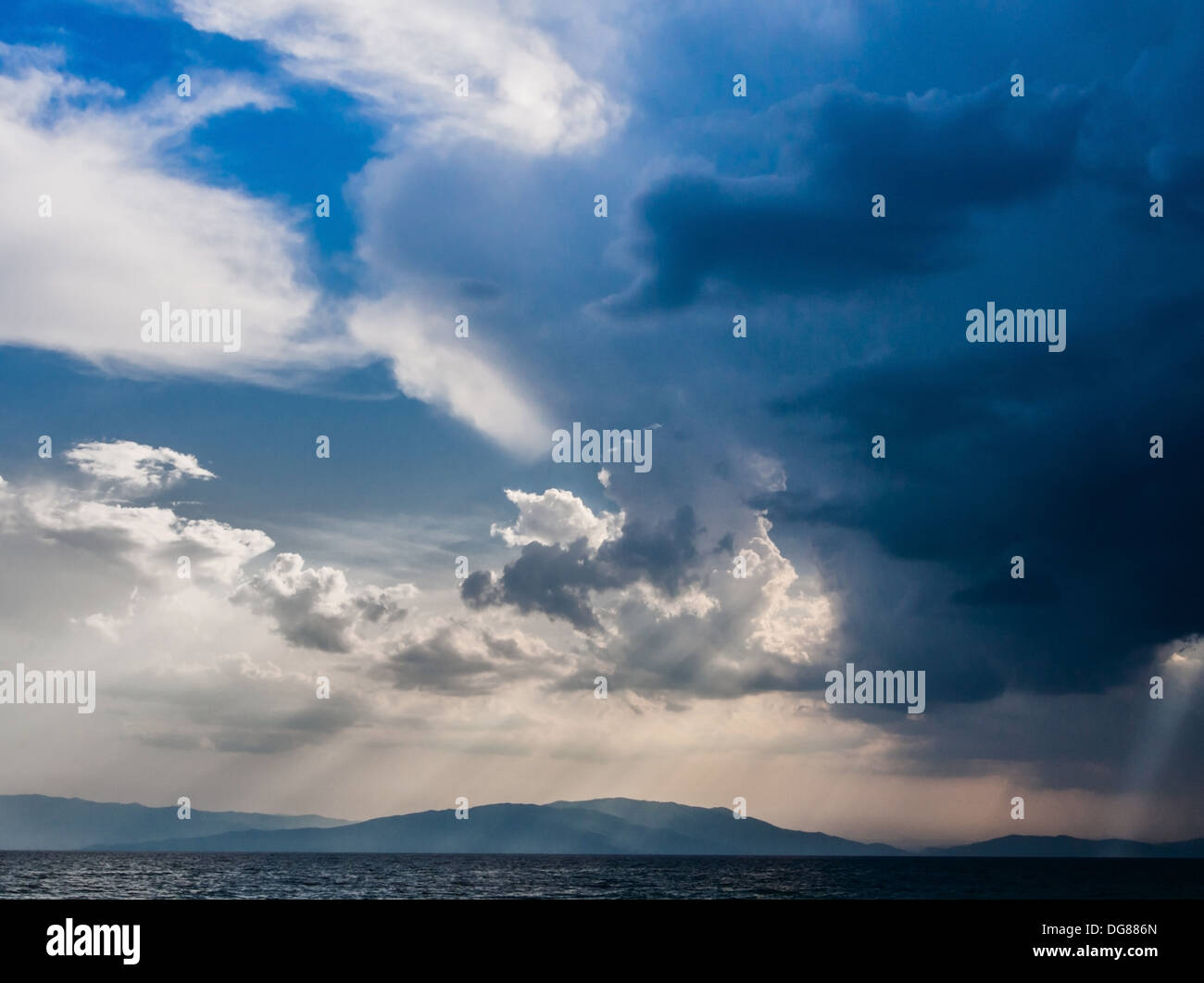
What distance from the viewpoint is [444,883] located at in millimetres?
151125

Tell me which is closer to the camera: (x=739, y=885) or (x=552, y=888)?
(x=552, y=888)
